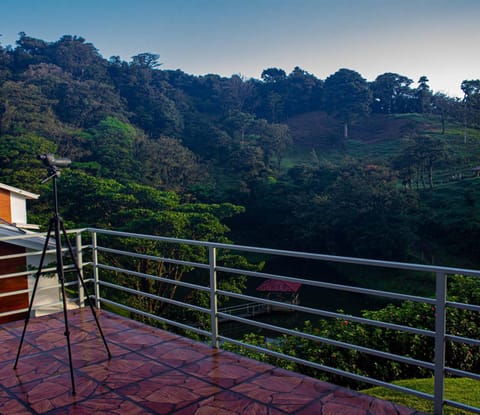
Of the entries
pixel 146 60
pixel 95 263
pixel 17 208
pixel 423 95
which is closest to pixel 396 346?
pixel 95 263

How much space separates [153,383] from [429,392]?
1.71 metres

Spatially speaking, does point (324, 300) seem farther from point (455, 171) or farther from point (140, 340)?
point (140, 340)

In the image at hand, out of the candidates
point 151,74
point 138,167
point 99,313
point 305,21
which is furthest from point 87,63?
point 99,313

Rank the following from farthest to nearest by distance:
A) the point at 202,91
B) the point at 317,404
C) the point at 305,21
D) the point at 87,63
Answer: the point at 202,91, the point at 87,63, the point at 305,21, the point at 317,404

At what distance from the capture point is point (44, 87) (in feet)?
103

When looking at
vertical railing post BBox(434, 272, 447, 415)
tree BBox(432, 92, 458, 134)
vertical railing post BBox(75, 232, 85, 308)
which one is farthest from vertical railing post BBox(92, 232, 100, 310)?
tree BBox(432, 92, 458, 134)

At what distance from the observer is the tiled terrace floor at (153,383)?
2.49 m

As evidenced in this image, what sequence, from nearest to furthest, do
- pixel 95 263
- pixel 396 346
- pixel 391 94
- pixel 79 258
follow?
pixel 396 346 → pixel 95 263 → pixel 79 258 → pixel 391 94

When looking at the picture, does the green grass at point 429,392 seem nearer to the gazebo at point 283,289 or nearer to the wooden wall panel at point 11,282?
the wooden wall panel at point 11,282

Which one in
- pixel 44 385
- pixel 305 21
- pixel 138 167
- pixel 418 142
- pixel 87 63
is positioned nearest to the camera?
pixel 44 385

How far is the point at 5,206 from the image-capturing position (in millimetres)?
13102

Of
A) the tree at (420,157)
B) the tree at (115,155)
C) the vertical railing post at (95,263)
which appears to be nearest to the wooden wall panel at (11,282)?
the vertical railing post at (95,263)

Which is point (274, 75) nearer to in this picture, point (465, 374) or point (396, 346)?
point (396, 346)

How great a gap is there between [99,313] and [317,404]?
99.8 inches
